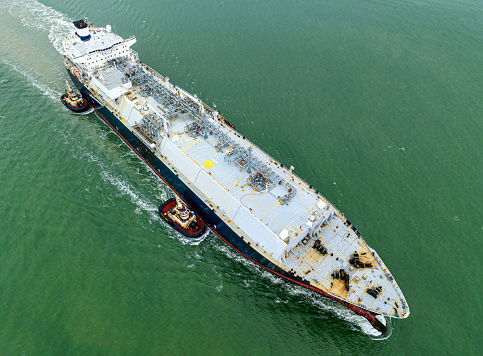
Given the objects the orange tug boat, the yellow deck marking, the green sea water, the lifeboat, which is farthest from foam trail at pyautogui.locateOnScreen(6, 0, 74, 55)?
the orange tug boat

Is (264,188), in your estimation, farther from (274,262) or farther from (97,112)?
(97,112)

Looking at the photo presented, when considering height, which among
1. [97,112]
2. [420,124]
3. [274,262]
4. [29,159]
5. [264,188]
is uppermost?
[420,124]

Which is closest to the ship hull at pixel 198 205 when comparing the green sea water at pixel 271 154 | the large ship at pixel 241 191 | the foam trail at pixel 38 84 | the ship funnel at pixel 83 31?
the large ship at pixel 241 191

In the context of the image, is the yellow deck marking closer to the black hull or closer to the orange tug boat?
the orange tug boat

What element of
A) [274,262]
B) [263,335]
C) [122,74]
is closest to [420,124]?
[274,262]

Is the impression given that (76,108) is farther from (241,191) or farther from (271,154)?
(241,191)

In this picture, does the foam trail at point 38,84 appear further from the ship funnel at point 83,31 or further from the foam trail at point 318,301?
the foam trail at point 318,301

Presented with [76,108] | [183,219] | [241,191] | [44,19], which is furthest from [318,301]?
[44,19]
